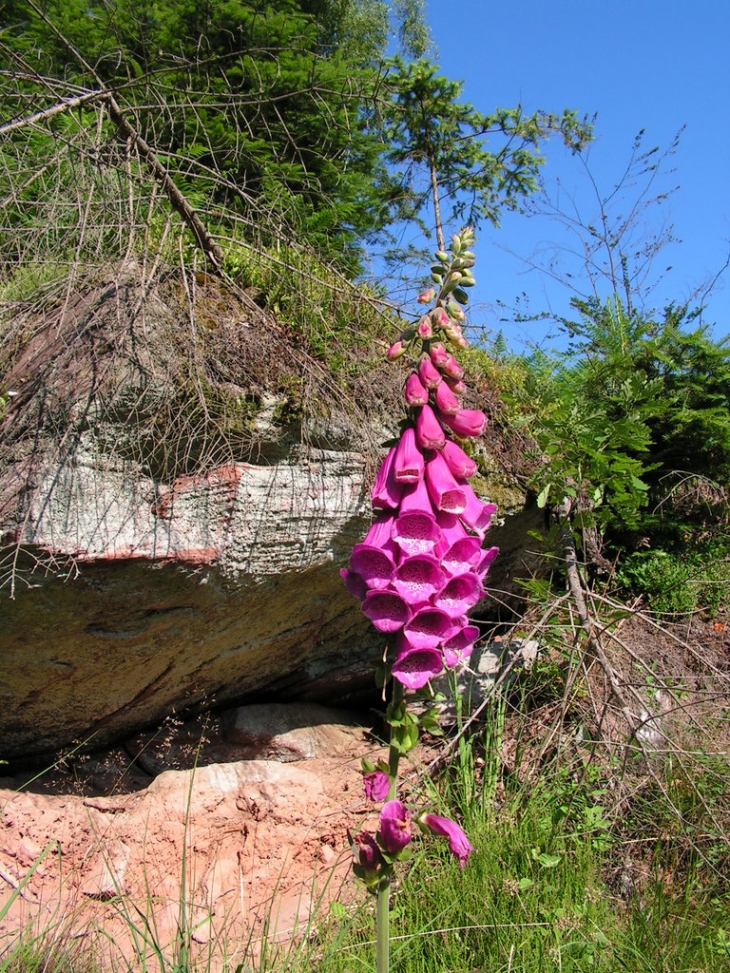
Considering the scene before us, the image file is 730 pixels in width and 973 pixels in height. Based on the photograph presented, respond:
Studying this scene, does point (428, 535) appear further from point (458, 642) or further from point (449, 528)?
point (458, 642)

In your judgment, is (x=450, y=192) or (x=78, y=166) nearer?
(x=78, y=166)

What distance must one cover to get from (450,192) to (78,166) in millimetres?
3015

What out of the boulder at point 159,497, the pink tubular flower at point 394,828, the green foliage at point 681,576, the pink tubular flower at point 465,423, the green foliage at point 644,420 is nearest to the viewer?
the pink tubular flower at point 394,828

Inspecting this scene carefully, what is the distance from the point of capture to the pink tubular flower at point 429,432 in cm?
181

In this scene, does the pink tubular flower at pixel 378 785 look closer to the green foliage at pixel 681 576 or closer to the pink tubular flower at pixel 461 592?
the pink tubular flower at pixel 461 592

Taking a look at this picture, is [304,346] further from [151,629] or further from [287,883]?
[287,883]

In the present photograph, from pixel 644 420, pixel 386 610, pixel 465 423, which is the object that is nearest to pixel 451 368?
pixel 465 423

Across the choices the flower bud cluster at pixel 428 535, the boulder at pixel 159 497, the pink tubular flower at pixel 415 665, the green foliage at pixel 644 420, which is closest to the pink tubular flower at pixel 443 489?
the flower bud cluster at pixel 428 535

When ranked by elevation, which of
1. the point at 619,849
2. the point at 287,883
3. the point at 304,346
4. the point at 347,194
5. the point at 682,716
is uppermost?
the point at 347,194

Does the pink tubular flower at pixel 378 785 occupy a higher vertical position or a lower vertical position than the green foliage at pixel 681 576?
lower

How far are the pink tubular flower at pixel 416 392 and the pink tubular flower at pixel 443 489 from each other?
15 cm

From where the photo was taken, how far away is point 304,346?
3.77 m

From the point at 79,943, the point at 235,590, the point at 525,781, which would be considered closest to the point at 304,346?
the point at 235,590

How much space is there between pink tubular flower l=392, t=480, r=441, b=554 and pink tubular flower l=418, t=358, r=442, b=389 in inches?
11.4
